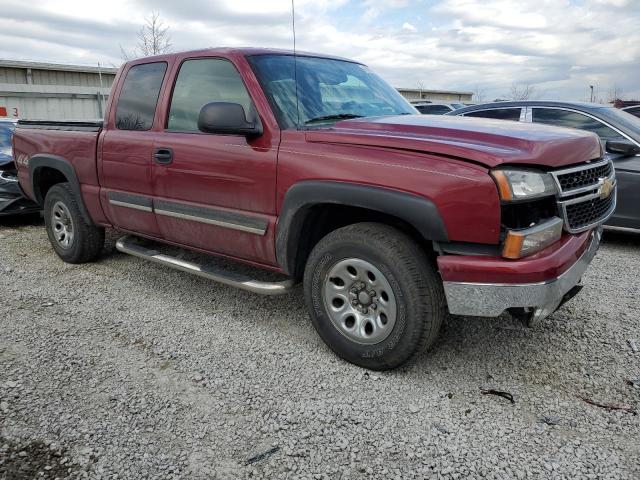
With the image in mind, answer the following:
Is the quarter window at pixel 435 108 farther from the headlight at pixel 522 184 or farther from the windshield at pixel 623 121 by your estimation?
the headlight at pixel 522 184

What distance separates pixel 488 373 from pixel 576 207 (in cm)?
105

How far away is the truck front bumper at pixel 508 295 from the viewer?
97.3 inches

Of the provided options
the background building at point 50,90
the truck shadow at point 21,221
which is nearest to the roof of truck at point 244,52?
the truck shadow at point 21,221

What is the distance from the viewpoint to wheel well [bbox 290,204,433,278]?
2889 millimetres

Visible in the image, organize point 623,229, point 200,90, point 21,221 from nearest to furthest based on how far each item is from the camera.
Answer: point 200,90, point 623,229, point 21,221

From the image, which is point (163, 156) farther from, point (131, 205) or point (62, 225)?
point (62, 225)

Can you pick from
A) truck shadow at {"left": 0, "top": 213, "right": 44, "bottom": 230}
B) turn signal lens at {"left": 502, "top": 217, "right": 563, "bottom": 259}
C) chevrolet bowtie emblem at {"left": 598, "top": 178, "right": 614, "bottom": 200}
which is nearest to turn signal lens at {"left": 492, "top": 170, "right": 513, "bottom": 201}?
turn signal lens at {"left": 502, "top": 217, "right": 563, "bottom": 259}

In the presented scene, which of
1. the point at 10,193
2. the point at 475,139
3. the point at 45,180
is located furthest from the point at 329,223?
the point at 10,193

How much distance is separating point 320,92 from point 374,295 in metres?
1.48

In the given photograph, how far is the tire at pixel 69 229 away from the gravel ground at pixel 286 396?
90 cm

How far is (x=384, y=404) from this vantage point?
8.86ft

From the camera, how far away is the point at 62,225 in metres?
5.17

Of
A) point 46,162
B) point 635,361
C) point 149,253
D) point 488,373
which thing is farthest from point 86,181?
point 635,361

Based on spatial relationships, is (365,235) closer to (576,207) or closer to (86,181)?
(576,207)
